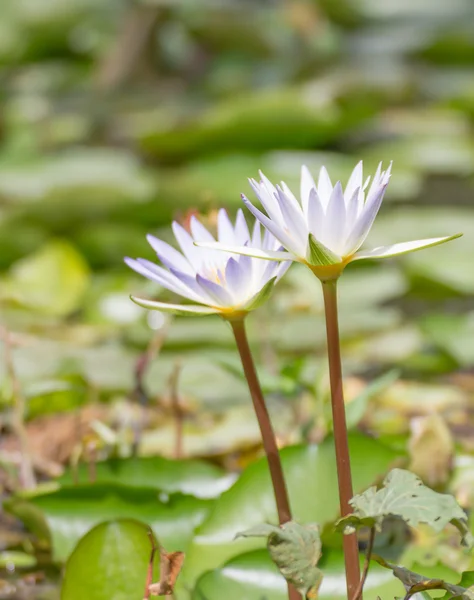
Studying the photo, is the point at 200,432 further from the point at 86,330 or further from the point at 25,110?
the point at 25,110

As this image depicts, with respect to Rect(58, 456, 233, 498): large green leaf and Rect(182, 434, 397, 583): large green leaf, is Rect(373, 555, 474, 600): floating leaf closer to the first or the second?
Rect(182, 434, 397, 583): large green leaf

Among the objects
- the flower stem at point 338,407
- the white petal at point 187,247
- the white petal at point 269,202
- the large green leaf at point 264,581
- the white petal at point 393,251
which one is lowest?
the large green leaf at point 264,581

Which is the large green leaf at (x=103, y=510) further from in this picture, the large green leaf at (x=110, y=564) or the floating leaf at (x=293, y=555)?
the floating leaf at (x=293, y=555)

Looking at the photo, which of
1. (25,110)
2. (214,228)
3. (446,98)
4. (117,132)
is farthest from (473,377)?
(25,110)

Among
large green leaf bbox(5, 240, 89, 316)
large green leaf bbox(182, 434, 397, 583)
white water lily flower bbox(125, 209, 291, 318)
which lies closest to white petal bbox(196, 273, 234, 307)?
white water lily flower bbox(125, 209, 291, 318)

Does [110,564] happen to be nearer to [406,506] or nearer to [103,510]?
[103,510]

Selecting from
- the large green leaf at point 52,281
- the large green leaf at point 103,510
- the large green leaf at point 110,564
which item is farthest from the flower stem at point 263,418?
the large green leaf at point 52,281
